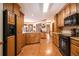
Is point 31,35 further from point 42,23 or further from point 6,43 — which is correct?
point 42,23

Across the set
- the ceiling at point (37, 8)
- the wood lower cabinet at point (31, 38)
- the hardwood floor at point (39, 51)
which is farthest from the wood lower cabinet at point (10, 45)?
the wood lower cabinet at point (31, 38)

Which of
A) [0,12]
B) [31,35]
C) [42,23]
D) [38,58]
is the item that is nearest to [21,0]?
[38,58]

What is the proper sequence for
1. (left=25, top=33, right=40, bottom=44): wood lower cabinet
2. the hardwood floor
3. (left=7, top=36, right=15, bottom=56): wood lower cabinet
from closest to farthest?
(left=7, top=36, right=15, bottom=56): wood lower cabinet → the hardwood floor → (left=25, top=33, right=40, bottom=44): wood lower cabinet

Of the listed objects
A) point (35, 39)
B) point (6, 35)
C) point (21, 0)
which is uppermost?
point (21, 0)

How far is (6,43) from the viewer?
3.19 m

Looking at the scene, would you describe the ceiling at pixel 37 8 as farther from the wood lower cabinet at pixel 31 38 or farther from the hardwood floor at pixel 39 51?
the hardwood floor at pixel 39 51

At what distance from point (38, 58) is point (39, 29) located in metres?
13.1

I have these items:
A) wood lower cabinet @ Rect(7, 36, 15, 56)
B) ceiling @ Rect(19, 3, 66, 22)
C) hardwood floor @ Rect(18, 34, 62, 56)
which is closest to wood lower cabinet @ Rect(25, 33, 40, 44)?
hardwood floor @ Rect(18, 34, 62, 56)

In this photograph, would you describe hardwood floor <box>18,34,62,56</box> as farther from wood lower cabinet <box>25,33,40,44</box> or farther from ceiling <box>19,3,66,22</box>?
ceiling <box>19,3,66,22</box>

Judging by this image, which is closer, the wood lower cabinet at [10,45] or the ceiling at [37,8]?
the wood lower cabinet at [10,45]

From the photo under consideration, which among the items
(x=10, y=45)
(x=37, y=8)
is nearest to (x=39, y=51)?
(x=37, y=8)

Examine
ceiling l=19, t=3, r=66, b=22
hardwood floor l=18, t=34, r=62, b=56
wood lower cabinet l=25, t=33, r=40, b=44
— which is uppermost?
ceiling l=19, t=3, r=66, b=22

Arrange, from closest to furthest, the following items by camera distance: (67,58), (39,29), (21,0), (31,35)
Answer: (67,58) < (21,0) < (31,35) < (39,29)

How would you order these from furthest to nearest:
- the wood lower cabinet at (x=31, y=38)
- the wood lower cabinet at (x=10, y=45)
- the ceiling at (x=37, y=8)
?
the wood lower cabinet at (x=31, y=38) → the ceiling at (x=37, y=8) → the wood lower cabinet at (x=10, y=45)
